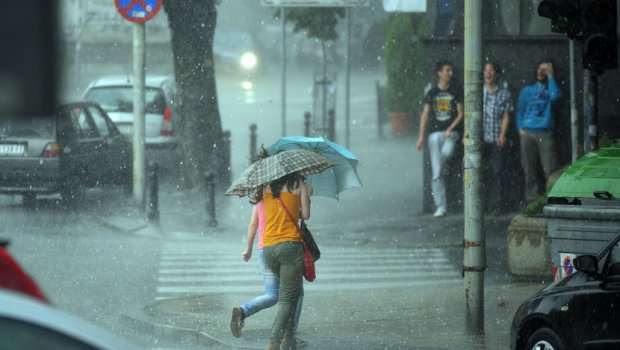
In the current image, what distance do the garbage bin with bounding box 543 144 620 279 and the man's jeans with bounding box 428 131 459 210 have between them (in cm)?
819

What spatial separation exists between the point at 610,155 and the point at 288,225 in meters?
2.73

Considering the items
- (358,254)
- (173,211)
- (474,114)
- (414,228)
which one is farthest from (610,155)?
(173,211)

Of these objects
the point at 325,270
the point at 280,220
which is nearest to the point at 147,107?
the point at 325,270

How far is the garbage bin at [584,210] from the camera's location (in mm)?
10406

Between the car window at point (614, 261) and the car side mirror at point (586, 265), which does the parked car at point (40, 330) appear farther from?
the car window at point (614, 261)

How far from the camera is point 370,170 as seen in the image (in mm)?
26281

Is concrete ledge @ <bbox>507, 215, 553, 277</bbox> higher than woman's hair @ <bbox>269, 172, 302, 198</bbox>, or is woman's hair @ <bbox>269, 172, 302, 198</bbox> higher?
woman's hair @ <bbox>269, 172, 302, 198</bbox>

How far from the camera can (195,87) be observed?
75.8 ft

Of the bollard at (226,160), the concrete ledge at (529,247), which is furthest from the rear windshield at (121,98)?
the concrete ledge at (529,247)

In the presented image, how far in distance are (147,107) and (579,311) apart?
58.4 ft

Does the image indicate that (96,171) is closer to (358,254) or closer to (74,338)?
(358,254)

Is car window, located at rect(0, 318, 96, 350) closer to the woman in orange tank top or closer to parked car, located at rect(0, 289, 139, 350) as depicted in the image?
parked car, located at rect(0, 289, 139, 350)

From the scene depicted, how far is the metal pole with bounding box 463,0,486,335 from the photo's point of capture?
35.4 feet

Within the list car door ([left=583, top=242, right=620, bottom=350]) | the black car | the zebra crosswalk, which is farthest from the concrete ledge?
car door ([left=583, top=242, right=620, bottom=350])
